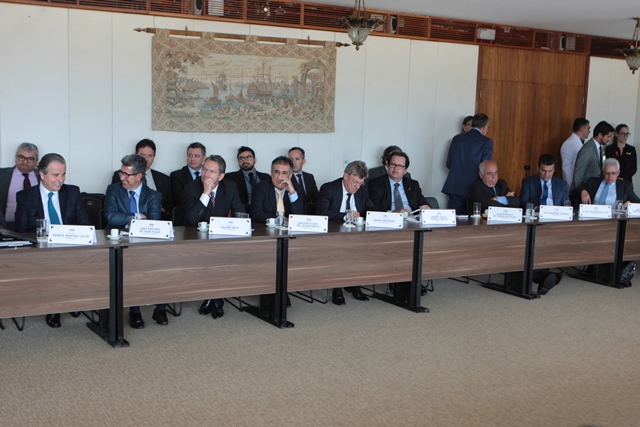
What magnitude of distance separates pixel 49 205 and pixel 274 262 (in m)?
1.60

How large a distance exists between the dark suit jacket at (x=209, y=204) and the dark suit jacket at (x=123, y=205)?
0.78 ft

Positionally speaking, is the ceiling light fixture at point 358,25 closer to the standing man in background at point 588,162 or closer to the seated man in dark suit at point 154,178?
the seated man in dark suit at point 154,178

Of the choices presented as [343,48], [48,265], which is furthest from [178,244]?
[343,48]

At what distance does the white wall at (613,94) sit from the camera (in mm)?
9367

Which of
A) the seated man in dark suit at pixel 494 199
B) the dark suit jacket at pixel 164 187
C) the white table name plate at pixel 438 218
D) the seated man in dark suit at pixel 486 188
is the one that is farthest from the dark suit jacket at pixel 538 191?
the dark suit jacket at pixel 164 187

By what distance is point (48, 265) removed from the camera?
4062 millimetres

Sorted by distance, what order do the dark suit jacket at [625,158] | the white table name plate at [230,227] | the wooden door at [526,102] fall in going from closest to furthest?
the white table name plate at [230,227] < the wooden door at [526,102] < the dark suit jacket at [625,158]

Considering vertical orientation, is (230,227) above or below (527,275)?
above

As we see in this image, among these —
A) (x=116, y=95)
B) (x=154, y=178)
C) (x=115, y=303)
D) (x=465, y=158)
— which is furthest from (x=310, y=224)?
(x=465, y=158)

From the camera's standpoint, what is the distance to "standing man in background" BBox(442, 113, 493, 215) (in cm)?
744

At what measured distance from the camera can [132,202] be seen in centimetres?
503

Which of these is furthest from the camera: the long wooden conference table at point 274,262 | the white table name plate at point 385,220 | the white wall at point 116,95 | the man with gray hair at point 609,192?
the man with gray hair at point 609,192

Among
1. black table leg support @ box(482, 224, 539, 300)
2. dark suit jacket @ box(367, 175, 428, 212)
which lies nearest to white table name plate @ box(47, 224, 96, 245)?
dark suit jacket @ box(367, 175, 428, 212)

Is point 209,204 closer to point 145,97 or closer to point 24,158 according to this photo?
point 24,158
